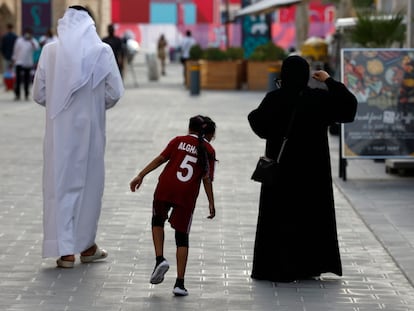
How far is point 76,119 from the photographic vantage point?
902 centimetres

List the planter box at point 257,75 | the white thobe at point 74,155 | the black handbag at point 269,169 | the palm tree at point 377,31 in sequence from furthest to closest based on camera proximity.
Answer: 1. the planter box at point 257,75
2. the palm tree at point 377,31
3. the white thobe at point 74,155
4. the black handbag at point 269,169

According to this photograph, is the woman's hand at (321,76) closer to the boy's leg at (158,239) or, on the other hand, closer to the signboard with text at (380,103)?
the boy's leg at (158,239)

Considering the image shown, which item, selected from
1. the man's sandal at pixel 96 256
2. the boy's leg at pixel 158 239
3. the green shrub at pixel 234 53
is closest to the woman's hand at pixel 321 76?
the boy's leg at pixel 158 239

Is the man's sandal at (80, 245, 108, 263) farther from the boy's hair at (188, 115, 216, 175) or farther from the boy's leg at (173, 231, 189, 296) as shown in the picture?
the boy's hair at (188, 115, 216, 175)

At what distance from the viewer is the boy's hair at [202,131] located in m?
7.92

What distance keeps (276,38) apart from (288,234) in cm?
5703

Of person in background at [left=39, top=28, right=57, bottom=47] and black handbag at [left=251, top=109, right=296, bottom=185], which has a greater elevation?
person in background at [left=39, top=28, right=57, bottom=47]

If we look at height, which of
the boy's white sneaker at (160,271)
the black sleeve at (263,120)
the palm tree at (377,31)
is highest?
the palm tree at (377,31)

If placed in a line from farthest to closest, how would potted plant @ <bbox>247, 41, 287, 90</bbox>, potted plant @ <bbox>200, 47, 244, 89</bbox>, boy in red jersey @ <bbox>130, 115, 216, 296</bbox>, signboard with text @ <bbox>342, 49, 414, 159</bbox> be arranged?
potted plant @ <bbox>200, 47, 244, 89</bbox> → potted plant @ <bbox>247, 41, 287, 90</bbox> → signboard with text @ <bbox>342, 49, 414, 159</bbox> → boy in red jersey @ <bbox>130, 115, 216, 296</bbox>

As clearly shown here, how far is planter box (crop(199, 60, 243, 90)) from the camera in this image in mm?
36719

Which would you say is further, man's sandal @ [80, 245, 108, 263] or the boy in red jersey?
man's sandal @ [80, 245, 108, 263]

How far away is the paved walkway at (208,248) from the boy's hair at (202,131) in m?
0.80

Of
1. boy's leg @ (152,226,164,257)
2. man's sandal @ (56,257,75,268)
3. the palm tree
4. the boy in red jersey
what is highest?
the palm tree

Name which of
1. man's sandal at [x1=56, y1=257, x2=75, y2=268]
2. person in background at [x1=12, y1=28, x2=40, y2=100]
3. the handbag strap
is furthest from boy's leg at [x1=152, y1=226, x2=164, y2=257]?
person in background at [x1=12, y1=28, x2=40, y2=100]
